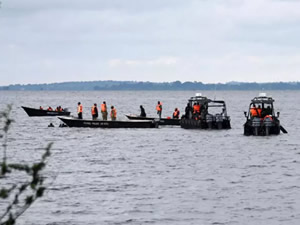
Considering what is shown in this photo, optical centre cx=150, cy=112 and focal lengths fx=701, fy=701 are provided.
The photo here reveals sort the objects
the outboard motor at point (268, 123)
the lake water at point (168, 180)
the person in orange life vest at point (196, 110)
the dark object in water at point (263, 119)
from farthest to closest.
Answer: the person in orange life vest at point (196, 110), the outboard motor at point (268, 123), the dark object in water at point (263, 119), the lake water at point (168, 180)

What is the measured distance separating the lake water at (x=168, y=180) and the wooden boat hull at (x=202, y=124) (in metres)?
3.06

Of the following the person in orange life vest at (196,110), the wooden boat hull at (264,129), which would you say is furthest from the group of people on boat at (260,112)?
the person in orange life vest at (196,110)

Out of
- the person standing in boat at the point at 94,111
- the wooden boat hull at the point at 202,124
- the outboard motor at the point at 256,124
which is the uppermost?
the person standing in boat at the point at 94,111

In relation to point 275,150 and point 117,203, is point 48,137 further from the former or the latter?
point 117,203

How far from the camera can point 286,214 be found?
71.9 ft

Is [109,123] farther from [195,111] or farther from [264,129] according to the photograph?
[264,129]

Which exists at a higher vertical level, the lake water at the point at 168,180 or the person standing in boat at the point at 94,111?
the person standing in boat at the point at 94,111

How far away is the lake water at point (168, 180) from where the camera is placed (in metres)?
21.8

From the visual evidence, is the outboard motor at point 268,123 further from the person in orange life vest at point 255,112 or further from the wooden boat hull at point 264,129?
the person in orange life vest at point 255,112

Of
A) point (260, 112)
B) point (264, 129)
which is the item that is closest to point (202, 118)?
point (264, 129)

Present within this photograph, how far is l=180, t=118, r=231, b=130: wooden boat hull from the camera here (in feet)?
189

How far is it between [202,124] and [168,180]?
28.0m

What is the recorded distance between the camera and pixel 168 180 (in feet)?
97.7

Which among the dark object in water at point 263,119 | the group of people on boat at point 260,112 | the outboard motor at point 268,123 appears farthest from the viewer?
the outboard motor at point 268,123
